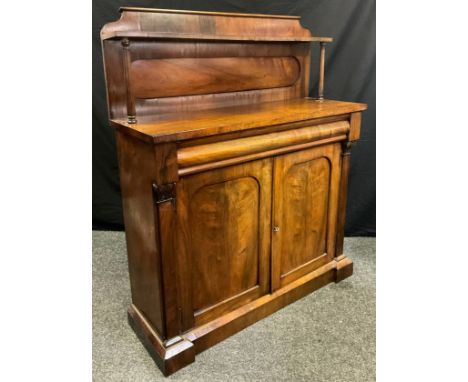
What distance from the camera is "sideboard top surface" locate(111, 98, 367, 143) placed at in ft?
5.03

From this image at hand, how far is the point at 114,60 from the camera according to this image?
177cm

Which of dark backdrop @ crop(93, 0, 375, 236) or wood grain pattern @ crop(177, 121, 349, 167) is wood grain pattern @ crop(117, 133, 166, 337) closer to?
wood grain pattern @ crop(177, 121, 349, 167)

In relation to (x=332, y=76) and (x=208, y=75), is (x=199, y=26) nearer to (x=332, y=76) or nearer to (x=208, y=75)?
(x=208, y=75)

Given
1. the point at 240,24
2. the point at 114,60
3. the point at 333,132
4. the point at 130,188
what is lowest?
the point at 130,188

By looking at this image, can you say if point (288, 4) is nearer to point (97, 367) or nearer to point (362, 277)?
point (362, 277)

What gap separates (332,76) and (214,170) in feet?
4.98

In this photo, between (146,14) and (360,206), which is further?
(360,206)

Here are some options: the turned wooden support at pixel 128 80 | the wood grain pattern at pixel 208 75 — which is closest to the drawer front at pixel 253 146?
the turned wooden support at pixel 128 80

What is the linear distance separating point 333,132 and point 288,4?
1067 millimetres

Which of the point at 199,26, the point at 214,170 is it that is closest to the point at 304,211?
the point at 214,170

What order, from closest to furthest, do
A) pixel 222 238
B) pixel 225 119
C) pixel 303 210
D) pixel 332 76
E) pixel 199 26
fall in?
pixel 225 119 < pixel 222 238 < pixel 199 26 < pixel 303 210 < pixel 332 76

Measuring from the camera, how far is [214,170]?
1718 mm

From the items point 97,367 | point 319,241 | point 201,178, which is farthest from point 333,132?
point 97,367

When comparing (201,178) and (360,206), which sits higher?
(201,178)
